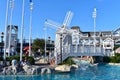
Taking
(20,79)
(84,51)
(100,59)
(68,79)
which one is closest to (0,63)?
(20,79)

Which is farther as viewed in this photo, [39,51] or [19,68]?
[39,51]

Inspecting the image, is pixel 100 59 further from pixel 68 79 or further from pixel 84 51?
pixel 68 79

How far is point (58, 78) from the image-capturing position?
29453 millimetres

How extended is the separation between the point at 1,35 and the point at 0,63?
67861mm

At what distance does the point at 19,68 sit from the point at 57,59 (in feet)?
41.4

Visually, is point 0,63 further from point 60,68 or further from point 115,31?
point 115,31

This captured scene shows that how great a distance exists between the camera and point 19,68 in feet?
107

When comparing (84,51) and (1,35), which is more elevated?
(1,35)

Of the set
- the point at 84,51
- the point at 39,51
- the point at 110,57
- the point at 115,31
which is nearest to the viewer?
the point at 84,51

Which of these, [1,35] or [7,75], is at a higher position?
[1,35]

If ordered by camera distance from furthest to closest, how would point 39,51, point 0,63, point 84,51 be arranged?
point 39,51 < point 84,51 < point 0,63

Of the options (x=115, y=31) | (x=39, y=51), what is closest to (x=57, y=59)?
(x=39, y=51)

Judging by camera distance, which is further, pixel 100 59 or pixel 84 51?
pixel 100 59

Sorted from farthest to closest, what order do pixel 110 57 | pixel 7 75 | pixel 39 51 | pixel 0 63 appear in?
pixel 39 51, pixel 110 57, pixel 0 63, pixel 7 75
